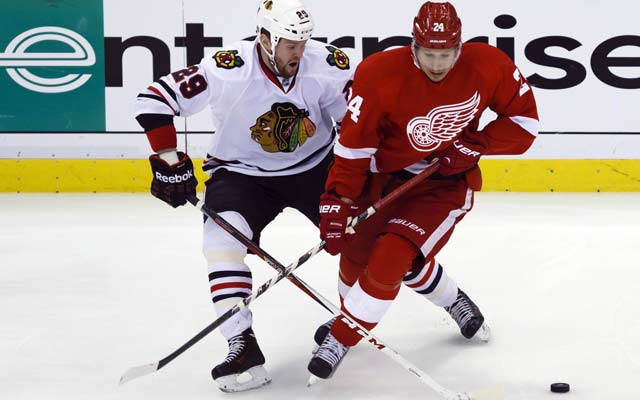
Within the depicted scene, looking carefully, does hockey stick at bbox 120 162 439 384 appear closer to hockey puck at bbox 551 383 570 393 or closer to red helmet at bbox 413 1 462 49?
red helmet at bbox 413 1 462 49

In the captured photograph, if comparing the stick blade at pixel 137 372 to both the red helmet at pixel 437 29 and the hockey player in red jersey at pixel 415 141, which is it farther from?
the red helmet at pixel 437 29

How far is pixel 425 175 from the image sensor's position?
107 inches

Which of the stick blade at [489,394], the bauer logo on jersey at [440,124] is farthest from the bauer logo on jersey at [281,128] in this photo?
the stick blade at [489,394]

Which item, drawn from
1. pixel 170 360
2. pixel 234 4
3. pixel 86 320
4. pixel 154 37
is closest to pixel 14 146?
pixel 154 37

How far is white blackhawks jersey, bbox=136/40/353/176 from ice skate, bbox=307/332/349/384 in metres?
0.54

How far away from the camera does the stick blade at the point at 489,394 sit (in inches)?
96.2

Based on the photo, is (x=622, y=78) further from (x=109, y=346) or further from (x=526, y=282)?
(x=109, y=346)

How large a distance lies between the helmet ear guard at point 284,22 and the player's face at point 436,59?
0.34 metres

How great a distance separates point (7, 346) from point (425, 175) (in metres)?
1.25

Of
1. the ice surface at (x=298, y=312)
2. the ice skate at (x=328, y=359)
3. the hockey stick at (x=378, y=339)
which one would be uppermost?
the hockey stick at (x=378, y=339)

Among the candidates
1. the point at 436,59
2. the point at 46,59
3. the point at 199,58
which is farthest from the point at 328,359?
the point at 46,59

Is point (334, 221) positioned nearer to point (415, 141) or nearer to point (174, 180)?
point (415, 141)

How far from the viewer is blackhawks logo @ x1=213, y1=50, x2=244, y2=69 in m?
2.82

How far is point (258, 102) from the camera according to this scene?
284 centimetres
